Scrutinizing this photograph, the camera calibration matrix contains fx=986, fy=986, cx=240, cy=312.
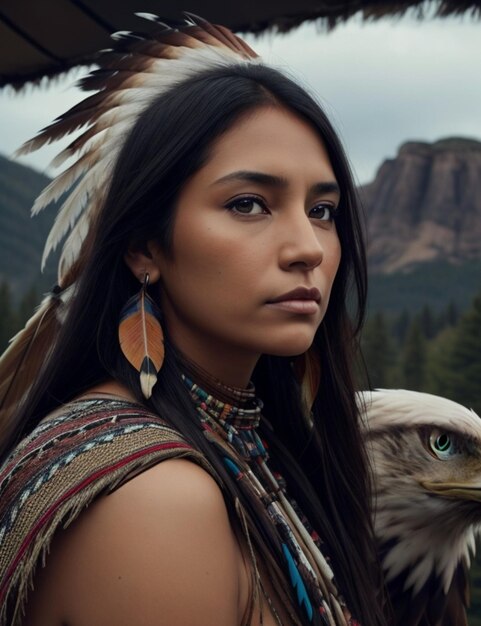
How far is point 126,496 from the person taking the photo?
1168mm

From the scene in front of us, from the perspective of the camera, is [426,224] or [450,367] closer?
[450,367]

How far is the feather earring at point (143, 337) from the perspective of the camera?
140 centimetres

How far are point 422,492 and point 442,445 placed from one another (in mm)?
108

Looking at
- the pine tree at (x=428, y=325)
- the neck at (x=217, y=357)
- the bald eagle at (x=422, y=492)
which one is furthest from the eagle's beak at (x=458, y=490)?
the pine tree at (x=428, y=325)

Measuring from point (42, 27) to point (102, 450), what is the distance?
1475mm

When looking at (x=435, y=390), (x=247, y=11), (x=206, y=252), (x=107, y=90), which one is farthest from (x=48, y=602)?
(x=435, y=390)

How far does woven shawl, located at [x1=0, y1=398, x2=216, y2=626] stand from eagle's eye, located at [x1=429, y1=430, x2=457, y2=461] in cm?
87

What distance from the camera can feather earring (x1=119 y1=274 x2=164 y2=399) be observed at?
1404 mm

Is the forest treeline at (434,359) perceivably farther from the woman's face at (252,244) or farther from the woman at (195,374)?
the woman's face at (252,244)

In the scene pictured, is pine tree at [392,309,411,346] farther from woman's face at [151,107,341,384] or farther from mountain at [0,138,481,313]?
A: woman's face at [151,107,341,384]

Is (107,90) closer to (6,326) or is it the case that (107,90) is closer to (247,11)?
(247,11)

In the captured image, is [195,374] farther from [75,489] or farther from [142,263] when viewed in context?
[75,489]

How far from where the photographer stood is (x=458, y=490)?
200cm

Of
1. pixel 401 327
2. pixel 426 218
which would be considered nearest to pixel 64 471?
pixel 401 327
